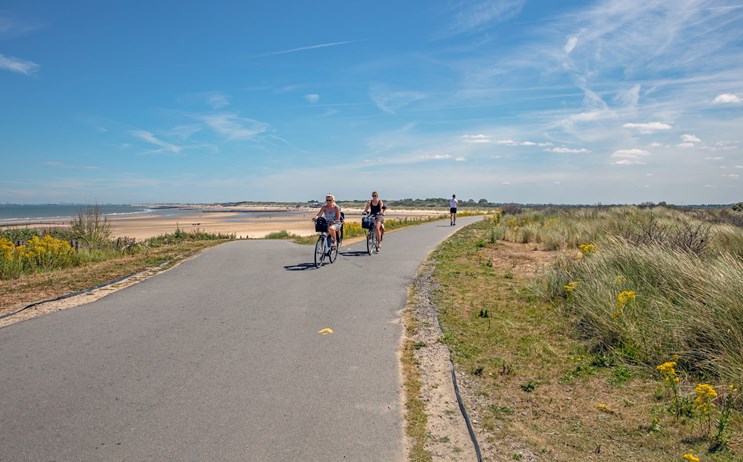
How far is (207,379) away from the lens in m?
5.05

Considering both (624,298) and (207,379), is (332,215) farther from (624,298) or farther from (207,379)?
(207,379)

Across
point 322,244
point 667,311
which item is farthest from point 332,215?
point 667,311

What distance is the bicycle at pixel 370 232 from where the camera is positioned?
51.3 ft

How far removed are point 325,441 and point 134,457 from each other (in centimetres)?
140

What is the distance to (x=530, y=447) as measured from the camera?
3.80 meters

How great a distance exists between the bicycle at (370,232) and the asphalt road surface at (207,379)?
619 centimetres

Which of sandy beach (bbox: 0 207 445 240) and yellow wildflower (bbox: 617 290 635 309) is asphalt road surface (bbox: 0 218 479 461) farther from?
sandy beach (bbox: 0 207 445 240)

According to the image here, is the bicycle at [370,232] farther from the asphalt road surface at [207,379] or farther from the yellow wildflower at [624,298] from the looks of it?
the yellow wildflower at [624,298]

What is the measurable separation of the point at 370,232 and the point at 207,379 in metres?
11.4

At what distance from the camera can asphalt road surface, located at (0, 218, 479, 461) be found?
3.75m

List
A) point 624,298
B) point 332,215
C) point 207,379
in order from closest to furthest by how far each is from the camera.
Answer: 1. point 207,379
2. point 624,298
3. point 332,215

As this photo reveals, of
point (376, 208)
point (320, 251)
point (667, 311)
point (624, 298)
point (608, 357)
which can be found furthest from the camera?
point (376, 208)

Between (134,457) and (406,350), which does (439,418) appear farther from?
(134,457)

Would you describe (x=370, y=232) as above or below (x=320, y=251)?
above
